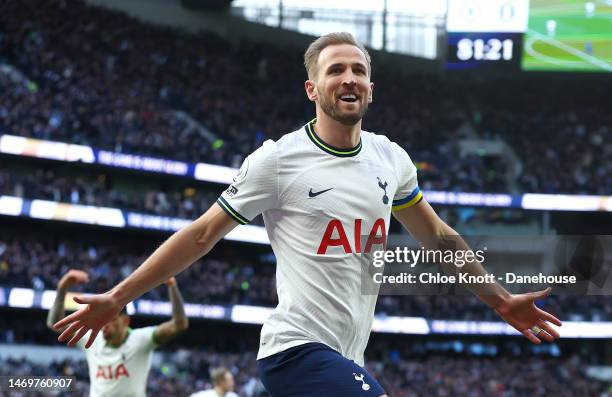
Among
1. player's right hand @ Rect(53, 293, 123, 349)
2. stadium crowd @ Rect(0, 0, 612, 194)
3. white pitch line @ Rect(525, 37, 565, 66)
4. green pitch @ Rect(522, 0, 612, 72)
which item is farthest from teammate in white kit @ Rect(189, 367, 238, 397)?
white pitch line @ Rect(525, 37, 565, 66)

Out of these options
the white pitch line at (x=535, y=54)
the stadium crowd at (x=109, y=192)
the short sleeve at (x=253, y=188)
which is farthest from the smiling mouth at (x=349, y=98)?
the white pitch line at (x=535, y=54)

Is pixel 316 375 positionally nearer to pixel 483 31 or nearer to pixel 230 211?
pixel 230 211

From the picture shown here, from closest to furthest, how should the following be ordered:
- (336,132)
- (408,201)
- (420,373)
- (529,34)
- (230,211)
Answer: (230,211) → (336,132) → (408,201) → (420,373) → (529,34)

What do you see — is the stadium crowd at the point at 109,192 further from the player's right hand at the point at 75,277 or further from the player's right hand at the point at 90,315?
the player's right hand at the point at 90,315

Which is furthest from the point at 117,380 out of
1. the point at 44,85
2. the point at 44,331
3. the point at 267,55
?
the point at 267,55

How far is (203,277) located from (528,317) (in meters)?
32.4

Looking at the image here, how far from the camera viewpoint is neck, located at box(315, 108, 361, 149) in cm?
447

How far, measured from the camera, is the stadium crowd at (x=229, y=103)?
1419 inches

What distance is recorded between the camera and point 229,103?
42781 millimetres

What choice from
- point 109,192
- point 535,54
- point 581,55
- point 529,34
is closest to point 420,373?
point 109,192

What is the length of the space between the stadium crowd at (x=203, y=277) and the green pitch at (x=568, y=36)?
10.00 metres

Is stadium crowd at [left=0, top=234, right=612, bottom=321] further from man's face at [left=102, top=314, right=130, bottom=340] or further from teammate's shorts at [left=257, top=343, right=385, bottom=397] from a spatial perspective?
teammate's shorts at [left=257, top=343, right=385, bottom=397]

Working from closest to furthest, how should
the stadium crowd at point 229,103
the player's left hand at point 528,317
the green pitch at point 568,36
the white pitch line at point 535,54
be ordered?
1. the player's left hand at point 528,317
2. the stadium crowd at point 229,103
3. the green pitch at point 568,36
4. the white pitch line at point 535,54

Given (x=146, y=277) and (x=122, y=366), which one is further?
(x=122, y=366)
